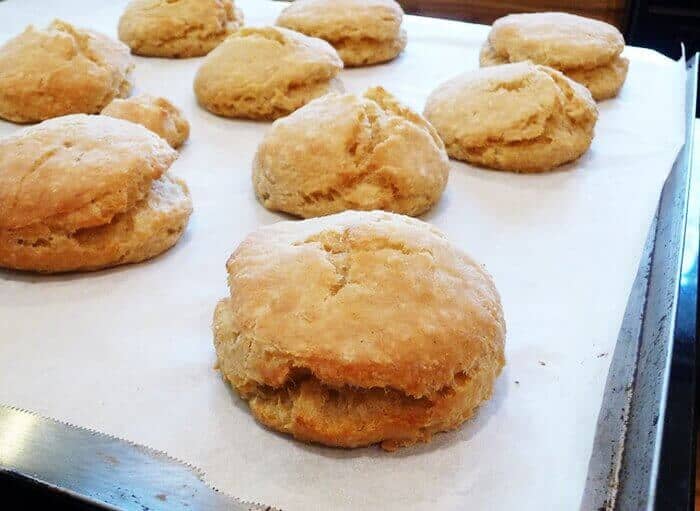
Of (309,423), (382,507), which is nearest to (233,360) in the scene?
(309,423)

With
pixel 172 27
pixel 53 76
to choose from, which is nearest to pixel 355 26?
pixel 172 27

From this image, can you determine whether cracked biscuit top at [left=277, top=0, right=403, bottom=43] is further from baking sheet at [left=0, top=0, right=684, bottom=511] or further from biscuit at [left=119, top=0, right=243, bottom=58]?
baking sheet at [left=0, top=0, right=684, bottom=511]

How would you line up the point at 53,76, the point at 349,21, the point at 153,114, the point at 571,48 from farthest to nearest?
the point at 349,21, the point at 571,48, the point at 53,76, the point at 153,114

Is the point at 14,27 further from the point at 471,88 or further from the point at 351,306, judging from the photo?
the point at 351,306

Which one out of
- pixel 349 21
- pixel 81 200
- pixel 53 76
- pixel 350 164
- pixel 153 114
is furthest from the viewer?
pixel 349 21

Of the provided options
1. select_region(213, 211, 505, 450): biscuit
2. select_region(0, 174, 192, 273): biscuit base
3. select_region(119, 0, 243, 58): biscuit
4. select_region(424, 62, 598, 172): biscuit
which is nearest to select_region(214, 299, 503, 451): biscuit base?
select_region(213, 211, 505, 450): biscuit

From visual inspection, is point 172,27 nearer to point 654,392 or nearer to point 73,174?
point 73,174

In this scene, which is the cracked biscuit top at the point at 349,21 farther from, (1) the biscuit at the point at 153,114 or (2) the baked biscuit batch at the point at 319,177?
(1) the biscuit at the point at 153,114
